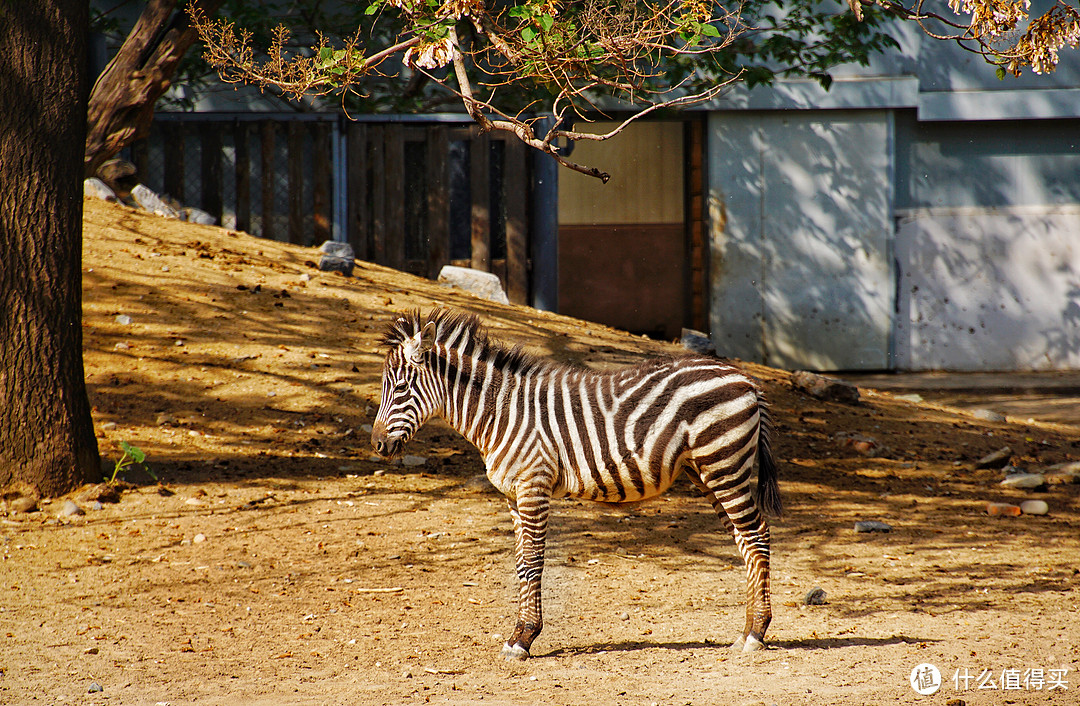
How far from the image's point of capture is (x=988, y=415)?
36.2ft

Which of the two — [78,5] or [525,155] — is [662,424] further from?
[525,155]

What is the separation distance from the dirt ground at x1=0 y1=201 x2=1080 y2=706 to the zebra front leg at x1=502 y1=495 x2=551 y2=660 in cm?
11

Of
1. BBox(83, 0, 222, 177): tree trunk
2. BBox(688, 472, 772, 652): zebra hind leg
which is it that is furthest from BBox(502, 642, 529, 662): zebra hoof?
BBox(83, 0, 222, 177): tree trunk

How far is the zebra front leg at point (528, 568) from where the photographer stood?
4957 mm

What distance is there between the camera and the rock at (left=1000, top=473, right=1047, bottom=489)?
8.46 metres

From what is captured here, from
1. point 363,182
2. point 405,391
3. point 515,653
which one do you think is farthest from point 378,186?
point 515,653

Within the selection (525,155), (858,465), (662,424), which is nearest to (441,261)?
(525,155)

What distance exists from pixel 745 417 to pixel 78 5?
5.77 metres

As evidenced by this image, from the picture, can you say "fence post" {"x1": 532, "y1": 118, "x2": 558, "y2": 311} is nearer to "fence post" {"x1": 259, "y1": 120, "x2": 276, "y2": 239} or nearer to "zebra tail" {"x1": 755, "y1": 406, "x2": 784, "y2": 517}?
"fence post" {"x1": 259, "y1": 120, "x2": 276, "y2": 239}

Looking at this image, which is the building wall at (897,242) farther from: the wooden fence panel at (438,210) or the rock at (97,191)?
the rock at (97,191)

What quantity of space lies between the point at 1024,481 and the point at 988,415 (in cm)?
271

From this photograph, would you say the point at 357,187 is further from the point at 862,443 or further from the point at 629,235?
the point at 862,443

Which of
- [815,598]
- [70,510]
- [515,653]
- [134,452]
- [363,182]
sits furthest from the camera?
[363,182]

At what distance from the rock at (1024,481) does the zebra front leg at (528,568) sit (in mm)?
5361
